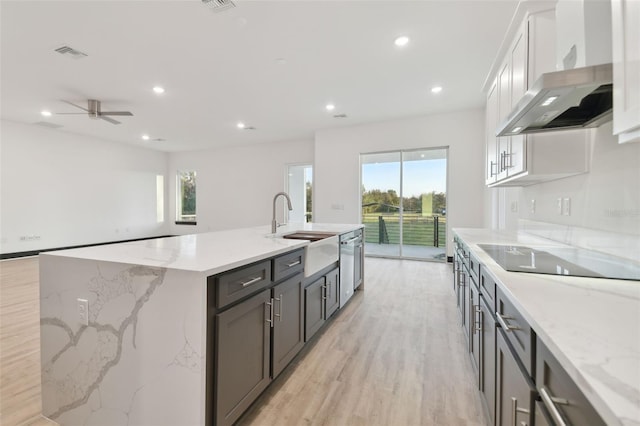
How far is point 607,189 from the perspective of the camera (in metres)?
1.52

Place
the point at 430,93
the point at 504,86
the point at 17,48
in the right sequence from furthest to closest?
the point at 430,93 → the point at 17,48 → the point at 504,86

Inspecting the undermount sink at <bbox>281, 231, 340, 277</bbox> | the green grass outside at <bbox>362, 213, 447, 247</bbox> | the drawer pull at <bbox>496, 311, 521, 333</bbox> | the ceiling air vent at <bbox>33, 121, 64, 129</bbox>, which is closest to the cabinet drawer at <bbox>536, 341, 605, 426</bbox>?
the drawer pull at <bbox>496, 311, 521, 333</bbox>

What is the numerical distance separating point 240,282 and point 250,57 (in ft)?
9.97

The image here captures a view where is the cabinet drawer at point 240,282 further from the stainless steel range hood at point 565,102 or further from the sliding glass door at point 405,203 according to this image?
the sliding glass door at point 405,203

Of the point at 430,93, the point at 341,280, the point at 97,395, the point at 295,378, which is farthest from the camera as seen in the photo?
the point at 430,93

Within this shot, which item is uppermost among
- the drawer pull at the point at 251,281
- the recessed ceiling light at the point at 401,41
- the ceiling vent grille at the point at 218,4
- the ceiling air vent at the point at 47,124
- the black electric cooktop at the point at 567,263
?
the ceiling air vent at the point at 47,124

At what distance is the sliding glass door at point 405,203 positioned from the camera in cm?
588

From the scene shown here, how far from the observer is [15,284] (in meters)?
4.07

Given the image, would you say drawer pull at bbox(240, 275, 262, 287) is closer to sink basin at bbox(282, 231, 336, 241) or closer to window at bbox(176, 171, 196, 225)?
sink basin at bbox(282, 231, 336, 241)

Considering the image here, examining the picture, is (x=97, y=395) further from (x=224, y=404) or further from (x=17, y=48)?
(x=17, y=48)

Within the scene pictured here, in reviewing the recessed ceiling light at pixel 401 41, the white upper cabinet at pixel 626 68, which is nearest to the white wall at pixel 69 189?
the recessed ceiling light at pixel 401 41

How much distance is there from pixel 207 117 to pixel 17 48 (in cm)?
284

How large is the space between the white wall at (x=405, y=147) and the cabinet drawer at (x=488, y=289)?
440 cm

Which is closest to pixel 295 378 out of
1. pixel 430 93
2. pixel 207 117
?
pixel 430 93
